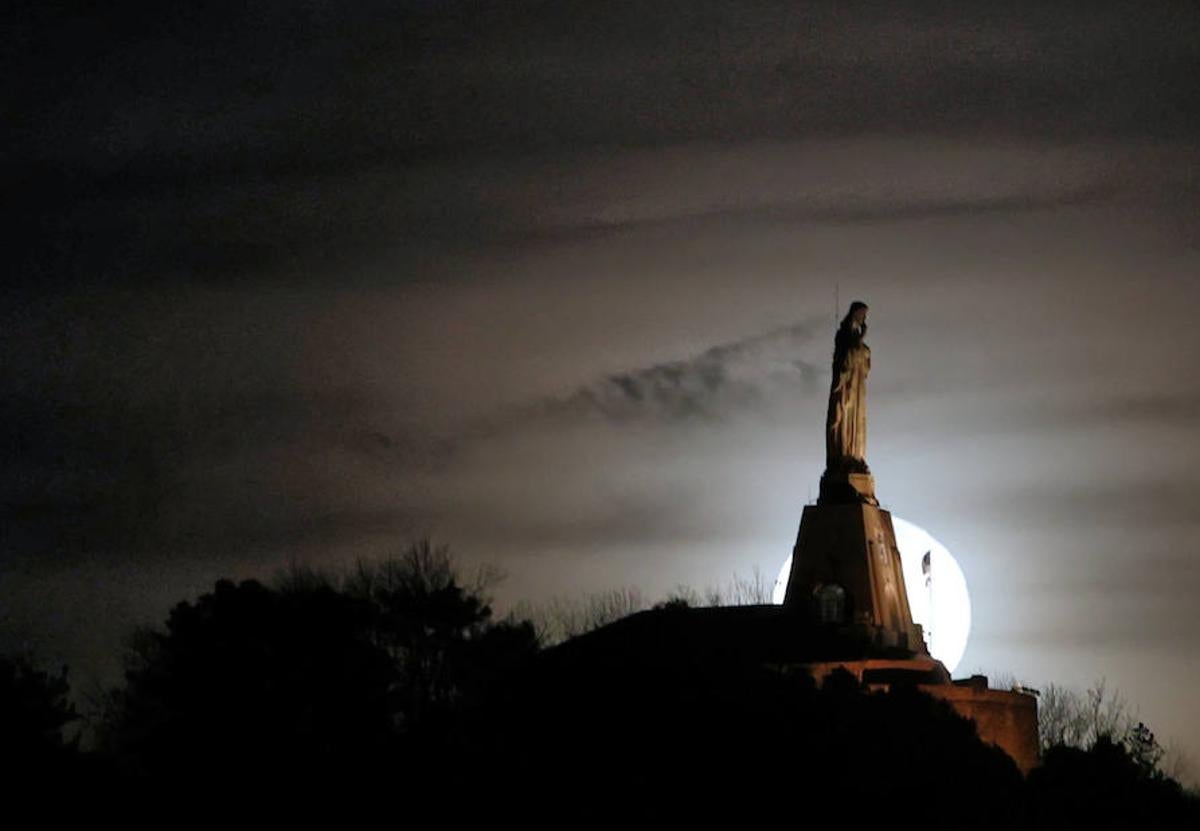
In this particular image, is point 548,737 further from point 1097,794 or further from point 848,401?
point 848,401

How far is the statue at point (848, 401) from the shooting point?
61719 mm

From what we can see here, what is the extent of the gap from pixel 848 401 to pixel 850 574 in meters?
3.89

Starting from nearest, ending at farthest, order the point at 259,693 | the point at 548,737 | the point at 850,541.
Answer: the point at 548,737, the point at 259,693, the point at 850,541

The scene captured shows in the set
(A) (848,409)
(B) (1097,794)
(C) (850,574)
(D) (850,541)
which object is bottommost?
(B) (1097,794)

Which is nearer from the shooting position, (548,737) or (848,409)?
(548,737)

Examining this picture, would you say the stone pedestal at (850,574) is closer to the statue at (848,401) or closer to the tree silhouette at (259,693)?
the statue at (848,401)

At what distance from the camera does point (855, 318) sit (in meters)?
62.0

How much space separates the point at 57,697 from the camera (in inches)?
2195

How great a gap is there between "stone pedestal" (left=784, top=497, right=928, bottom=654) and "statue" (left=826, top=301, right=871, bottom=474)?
1197 mm

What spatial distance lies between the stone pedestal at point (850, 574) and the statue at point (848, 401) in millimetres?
1197

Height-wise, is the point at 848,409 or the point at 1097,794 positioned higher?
the point at 848,409

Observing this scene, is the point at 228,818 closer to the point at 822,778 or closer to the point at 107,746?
the point at 822,778

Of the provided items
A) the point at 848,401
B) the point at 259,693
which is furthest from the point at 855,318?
the point at 259,693

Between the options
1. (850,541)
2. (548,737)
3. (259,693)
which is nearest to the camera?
(548,737)
